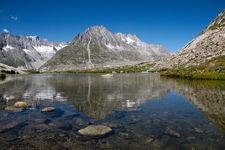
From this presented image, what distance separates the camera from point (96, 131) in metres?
12.3

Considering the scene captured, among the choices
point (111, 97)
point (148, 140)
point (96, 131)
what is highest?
point (111, 97)

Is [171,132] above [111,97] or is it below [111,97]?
below

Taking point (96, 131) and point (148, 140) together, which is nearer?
point (148, 140)

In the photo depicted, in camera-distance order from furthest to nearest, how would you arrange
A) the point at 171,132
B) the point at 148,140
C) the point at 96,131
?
the point at 171,132, the point at 96,131, the point at 148,140

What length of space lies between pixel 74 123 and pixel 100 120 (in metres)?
2.36

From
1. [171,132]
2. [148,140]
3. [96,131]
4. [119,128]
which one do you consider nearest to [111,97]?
[119,128]

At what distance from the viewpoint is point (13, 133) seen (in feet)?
40.0

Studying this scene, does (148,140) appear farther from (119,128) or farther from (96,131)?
(96,131)

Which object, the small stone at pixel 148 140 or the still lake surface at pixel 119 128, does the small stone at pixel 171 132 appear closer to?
the still lake surface at pixel 119 128

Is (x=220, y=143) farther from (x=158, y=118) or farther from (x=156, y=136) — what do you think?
(x=158, y=118)

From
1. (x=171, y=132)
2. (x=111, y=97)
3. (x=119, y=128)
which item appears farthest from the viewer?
(x=111, y=97)

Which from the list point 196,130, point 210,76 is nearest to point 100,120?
point 196,130

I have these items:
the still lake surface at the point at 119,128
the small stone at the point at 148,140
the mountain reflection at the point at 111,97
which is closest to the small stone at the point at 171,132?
the still lake surface at the point at 119,128

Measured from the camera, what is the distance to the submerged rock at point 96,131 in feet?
39.4
